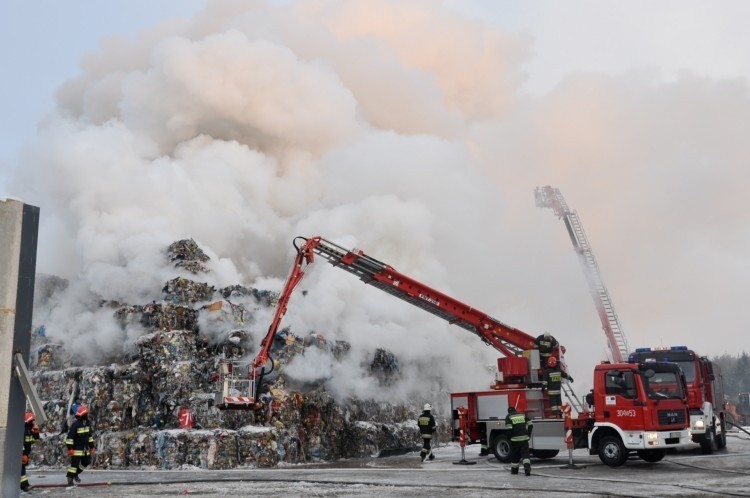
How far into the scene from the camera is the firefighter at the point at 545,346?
54.6 ft

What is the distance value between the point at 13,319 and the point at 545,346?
1383 centimetres

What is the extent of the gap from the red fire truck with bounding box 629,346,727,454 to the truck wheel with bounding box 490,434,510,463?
3729 mm

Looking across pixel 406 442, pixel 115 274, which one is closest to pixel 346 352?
pixel 406 442

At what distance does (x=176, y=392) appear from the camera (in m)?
17.2

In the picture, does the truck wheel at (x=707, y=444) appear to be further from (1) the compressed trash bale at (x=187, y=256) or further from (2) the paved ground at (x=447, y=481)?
(1) the compressed trash bale at (x=187, y=256)

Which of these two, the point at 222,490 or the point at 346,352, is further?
→ the point at 346,352

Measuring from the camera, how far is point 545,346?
16781 mm

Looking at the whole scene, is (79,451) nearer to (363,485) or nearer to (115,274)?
(363,485)

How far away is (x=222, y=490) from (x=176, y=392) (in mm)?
7428

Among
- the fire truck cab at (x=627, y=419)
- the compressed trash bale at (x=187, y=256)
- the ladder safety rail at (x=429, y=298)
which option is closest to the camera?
the fire truck cab at (x=627, y=419)

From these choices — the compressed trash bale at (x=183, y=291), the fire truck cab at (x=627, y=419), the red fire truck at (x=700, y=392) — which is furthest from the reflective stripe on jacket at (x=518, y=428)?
the compressed trash bale at (x=183, y=291)

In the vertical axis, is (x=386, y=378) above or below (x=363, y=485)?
above

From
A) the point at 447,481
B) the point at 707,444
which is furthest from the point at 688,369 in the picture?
the point at 447,481

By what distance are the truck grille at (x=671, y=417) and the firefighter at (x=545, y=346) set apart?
12.8 ft
